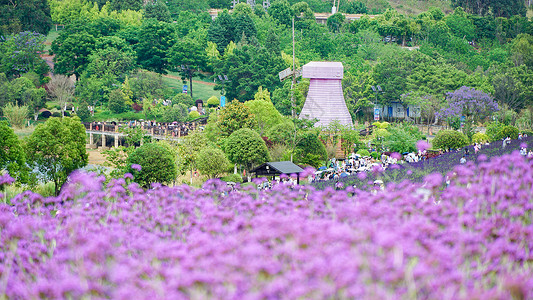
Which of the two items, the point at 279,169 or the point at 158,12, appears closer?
the point at 279,169

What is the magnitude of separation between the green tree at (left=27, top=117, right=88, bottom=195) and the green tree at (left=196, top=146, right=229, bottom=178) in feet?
29.6

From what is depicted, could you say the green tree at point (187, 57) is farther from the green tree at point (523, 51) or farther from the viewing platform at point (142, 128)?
the green tree at point (523, 51)

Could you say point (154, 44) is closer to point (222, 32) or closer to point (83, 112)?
point (222, 32)

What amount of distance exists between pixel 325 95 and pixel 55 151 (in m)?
29.8

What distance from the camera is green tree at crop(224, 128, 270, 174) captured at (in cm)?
5122

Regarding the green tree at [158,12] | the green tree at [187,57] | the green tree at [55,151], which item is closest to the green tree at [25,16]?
the green tree at [158,12]

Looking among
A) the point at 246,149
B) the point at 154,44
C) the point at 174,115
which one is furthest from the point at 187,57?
the point at 246,149

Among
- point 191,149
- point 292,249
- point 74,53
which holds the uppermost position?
point 74,53

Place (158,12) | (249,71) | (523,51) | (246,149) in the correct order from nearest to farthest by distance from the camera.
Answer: (246,149)
(249,71)
(523,51)
(158,12)

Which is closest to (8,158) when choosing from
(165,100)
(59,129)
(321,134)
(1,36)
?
(59,129)

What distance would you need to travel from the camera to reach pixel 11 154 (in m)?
41.3

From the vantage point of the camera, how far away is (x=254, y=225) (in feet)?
52.2

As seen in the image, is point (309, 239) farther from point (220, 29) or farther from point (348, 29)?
point (348, 29)

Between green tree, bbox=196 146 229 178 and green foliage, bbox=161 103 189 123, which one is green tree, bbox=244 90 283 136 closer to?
green tree, bbox=196 146 229 178
